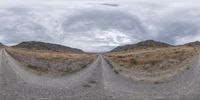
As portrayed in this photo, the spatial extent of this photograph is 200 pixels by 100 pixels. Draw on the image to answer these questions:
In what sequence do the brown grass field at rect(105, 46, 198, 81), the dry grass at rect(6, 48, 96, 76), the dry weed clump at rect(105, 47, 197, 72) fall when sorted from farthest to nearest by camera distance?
the dry weed clump at rect(105, 47, 197, 72) < the dry grass at rect(6, 48, 96, 76) < the brown grass field at rect(105, 46, 198, 81)

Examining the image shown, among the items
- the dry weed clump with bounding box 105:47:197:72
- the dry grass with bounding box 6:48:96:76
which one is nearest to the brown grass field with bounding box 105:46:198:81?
the dry weed clump with bounding box 105:47:197:72

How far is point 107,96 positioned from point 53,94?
4.11 m

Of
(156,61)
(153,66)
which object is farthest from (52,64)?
(156,61)

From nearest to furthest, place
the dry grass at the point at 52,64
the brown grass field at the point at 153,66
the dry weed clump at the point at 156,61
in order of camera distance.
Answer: the brown grass field at the point at 153,66 → the dry grass at the point at 52,64 → the dry weed clump at the point at 156,61

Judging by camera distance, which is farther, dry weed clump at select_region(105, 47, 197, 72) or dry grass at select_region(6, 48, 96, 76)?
dry weed clump at select_region(105, 47, 197, 72)

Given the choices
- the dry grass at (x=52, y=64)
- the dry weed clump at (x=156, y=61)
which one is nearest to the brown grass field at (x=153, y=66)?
the dry weed clump at (x=156, y=61)

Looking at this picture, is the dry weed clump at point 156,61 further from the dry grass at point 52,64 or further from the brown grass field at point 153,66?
the dry grass at point 52,64

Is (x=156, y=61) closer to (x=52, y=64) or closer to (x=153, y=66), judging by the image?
(x=153, y=66)

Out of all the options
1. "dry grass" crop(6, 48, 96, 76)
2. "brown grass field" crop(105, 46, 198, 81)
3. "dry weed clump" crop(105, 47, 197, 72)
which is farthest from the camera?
"dry weed clump" crop(105, 47, 197, 72)

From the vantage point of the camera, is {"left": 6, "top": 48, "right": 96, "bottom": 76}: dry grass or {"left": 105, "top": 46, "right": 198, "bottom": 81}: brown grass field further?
{"left": 6, "top": 48, "right": 96, "bottom": 76}: dry grass

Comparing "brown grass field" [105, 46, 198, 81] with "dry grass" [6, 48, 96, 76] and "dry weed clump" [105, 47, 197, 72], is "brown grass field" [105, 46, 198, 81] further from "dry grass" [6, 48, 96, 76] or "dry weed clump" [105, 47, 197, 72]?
"dry grass" [6, 48, 96, 76]

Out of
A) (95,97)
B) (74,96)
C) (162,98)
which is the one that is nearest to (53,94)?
(74,96)

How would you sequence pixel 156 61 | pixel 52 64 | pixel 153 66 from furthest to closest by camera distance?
1. pixel 156 61
2. pixel 52 64
3. pixel 153 66

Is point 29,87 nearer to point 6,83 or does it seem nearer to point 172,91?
point 6,83
